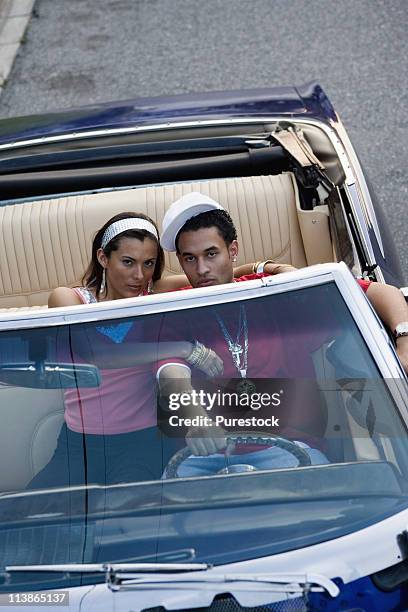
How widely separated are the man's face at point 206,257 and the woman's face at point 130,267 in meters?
0.17

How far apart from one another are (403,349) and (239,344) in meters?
0.63

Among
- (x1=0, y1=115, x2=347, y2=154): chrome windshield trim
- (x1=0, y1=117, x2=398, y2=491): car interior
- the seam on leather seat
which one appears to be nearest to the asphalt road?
(x1=0, y1=115, x2=347, y2=154): chrome windshield trim

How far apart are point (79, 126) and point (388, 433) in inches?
93.9

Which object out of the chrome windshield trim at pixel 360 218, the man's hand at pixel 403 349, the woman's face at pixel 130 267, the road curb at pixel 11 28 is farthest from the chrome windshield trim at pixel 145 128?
the road curb at pixel 11 28

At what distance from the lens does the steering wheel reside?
2.49 m

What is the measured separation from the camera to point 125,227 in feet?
10.9

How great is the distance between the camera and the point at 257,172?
166 inches

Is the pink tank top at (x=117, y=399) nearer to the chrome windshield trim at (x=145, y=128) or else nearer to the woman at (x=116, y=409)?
the woman at (x=116, y=409)

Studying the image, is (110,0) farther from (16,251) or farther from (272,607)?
(272,607)

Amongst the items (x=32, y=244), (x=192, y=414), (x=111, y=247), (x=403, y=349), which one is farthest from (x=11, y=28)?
(x=192, y=414)

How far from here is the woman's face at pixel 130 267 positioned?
3268mm

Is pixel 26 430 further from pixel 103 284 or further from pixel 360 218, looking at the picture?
pixel 360 218

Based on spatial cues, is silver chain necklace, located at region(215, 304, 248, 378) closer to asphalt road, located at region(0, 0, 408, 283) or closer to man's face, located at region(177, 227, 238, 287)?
man's face, located at region(177, 227, 238, 287)

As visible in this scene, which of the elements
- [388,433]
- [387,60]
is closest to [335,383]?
[388,433]
